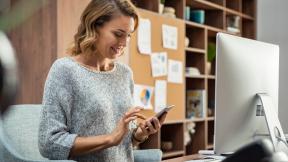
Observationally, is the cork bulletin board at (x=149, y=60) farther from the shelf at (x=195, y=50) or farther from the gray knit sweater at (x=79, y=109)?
the gray knit sweater at (x=79, y=109)

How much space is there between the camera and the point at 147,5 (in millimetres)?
3434

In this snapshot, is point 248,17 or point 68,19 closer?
point 68,19

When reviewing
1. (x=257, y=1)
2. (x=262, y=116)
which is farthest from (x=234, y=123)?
(x=257, y=1)

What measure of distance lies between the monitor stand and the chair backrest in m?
1.03

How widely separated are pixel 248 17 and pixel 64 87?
3679mm

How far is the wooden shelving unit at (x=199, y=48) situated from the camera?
3.54 m

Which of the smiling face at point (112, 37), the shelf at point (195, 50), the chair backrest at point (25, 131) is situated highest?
the shelf at point (195, 50)

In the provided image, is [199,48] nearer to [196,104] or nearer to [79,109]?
[196,104]

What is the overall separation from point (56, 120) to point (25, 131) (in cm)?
50

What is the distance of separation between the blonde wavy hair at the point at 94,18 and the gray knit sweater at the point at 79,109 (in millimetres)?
84

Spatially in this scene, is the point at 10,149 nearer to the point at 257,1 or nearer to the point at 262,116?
the point at 262,116

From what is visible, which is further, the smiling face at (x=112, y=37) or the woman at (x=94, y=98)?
the smiling face at (x=112, y=37)

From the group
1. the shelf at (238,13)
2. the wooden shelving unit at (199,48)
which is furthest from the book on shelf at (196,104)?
the shelf at (238,13)

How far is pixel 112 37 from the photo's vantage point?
167 cm
